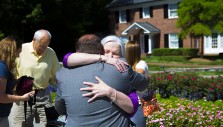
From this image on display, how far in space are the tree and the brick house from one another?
538 cm

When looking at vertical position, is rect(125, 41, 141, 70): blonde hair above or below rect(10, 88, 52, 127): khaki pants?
above

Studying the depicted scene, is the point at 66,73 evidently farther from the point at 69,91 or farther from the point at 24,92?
the point at 24,92

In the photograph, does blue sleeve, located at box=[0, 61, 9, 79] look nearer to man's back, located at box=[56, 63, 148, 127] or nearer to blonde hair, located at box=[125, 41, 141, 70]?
man's back, located at box=[56, 63, 148, 127]

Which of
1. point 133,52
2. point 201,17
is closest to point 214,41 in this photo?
point 201,17

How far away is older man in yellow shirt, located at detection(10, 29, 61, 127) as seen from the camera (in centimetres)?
564

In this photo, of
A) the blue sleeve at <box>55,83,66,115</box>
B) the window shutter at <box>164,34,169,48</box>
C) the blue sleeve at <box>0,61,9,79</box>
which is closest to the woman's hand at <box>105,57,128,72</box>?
the blue sleeve at <box>55,83,66,115</box>

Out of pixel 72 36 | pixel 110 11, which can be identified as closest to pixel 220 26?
pixel 72 36

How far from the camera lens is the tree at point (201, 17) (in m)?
31.2

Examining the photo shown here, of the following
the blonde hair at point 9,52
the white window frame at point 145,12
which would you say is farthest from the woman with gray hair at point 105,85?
the white window frame at point 145,12

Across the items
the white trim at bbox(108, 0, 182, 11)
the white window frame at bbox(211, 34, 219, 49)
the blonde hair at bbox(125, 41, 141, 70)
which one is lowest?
the white window frame at bbox(211, 34, 219, 49)

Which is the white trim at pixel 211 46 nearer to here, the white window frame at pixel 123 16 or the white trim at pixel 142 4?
the white trim at pixel 142 4

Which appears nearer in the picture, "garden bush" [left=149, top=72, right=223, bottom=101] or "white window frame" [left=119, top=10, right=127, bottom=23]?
"garden bush" [left=149, top=72, right=223, bottom=101]

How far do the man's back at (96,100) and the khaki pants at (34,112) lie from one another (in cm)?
273

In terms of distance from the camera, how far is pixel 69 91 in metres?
3.05
